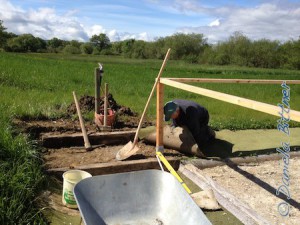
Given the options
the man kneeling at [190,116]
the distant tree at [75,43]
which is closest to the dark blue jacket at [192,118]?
the man kneeling at [190,116]

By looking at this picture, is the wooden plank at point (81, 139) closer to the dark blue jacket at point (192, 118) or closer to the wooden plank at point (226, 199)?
the dark blue jacket at point (192, 118)

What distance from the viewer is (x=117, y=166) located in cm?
389

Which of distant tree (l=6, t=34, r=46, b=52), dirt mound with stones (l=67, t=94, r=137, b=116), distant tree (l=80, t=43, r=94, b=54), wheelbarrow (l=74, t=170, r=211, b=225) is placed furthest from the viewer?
distant tree (l=80, t=43, r=94, b=54)

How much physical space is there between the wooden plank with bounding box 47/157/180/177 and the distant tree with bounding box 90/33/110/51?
67.4 m

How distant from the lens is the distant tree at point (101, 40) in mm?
69812

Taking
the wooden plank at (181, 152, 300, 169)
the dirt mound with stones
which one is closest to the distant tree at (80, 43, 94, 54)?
the dirt mound with stones

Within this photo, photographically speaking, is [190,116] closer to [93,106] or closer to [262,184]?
[262,184]

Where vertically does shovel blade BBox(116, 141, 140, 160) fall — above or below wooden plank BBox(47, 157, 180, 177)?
above

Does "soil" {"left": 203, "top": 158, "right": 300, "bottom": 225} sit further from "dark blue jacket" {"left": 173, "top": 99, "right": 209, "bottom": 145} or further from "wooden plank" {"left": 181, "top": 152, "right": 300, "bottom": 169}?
"dark blue jacket" {"left": 173, "top": 99, "right": 209, "bottom": 145}

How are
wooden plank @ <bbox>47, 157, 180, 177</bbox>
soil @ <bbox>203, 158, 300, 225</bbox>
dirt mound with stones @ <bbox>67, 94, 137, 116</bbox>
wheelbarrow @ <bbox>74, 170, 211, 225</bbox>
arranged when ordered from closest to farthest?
wheelbarrow @ <bbox>74, 170, 211, 225</bbox> → soil @ <bbox>203, 158, 300, 225</bbox> → wooden plank @ <bbox>47, 157, 180, 177</bbox> → dirt mound with stones @ <bbox>67, 94, 137, 116</bbox>

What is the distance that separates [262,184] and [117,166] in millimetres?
1724

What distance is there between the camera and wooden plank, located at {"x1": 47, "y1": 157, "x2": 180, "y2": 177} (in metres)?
3.75

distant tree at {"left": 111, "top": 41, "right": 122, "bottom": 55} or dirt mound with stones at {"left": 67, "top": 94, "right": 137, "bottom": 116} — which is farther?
distant tree at {"left": 111, "top": 41, "right": 122, "bottom": 55}

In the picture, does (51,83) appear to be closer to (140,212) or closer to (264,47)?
(140,212)
